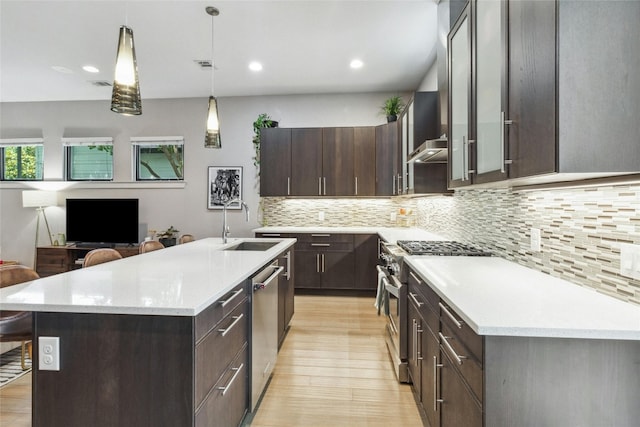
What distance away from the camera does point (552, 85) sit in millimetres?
1143

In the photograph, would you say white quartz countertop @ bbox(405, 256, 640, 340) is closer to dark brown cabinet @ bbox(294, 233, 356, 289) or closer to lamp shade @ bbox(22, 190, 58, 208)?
dark brown cabinet @ bbox(294, 233, 356, 289)

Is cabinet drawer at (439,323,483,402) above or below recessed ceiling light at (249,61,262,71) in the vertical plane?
below

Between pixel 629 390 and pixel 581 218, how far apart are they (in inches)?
28.5

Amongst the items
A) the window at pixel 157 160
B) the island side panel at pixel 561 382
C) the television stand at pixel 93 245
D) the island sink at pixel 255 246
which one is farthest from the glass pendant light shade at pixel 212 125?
the television stand at pixel 93 245

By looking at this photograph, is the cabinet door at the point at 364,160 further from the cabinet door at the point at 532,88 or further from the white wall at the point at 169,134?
the cabinet door at the point at 532,88

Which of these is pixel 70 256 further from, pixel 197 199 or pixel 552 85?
pixel 552 85

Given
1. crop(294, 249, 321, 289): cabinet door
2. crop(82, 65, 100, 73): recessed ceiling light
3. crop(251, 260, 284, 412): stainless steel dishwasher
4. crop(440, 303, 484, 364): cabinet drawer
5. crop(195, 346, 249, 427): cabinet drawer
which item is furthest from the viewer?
crop(294, 249, 321, 289): cabinet door

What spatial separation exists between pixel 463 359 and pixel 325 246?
3466 millimetres

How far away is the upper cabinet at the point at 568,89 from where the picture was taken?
3.55ft

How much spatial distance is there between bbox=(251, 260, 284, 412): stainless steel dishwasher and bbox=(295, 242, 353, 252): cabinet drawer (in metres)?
2.13

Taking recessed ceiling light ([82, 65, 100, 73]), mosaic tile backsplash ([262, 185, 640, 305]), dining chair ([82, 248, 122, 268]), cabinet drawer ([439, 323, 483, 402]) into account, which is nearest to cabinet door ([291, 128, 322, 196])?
mosaic tile backsplash ([262, 185, 640, 305])

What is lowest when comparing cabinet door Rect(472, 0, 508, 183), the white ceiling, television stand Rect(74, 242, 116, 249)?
television stand Rect(74, 242, 116, 249)

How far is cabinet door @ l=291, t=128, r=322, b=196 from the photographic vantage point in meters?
4.91

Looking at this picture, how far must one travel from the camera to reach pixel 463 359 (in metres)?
1.25
